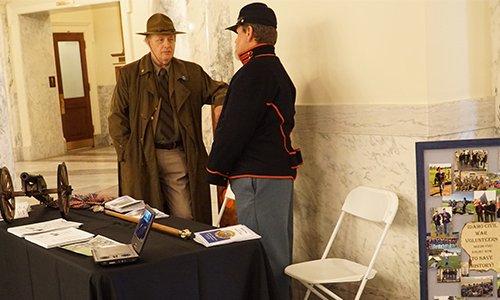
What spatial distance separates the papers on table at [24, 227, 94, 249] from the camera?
262cm

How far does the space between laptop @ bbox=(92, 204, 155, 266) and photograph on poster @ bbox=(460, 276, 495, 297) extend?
1573 millimetres

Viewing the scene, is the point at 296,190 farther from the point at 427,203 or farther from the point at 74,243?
the point at 74,243

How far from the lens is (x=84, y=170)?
10.1m

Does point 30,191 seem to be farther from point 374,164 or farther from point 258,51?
point 374,164

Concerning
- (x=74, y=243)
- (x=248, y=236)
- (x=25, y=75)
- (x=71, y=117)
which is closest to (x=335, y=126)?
(x=248, y=236)

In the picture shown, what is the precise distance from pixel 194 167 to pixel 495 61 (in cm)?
208

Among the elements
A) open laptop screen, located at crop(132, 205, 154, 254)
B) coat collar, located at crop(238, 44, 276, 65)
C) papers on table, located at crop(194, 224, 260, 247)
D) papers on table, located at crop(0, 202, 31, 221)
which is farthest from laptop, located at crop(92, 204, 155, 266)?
coat collar, located at crop(238, 44, 276, 65)

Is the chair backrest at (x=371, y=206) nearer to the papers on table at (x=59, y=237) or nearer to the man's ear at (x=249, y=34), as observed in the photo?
the man's ear at (x=249, y=34)

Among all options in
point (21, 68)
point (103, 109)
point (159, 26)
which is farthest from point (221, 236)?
point (103, 109)

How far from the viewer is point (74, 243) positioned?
8.66 feet

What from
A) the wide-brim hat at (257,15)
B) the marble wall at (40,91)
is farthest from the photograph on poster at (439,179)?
the marble wall at (40,91)

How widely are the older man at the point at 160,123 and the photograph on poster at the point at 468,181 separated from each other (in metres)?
1.89

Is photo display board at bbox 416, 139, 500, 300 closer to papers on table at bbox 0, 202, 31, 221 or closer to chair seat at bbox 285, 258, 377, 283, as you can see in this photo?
chair seat at bbox 285, 258, 377, 283

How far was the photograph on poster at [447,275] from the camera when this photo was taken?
2883 millimetres
